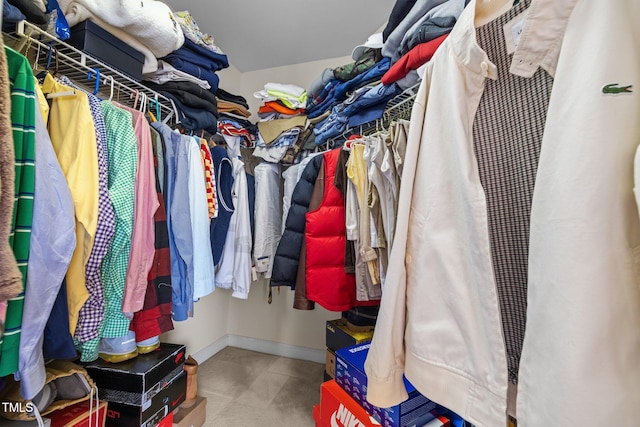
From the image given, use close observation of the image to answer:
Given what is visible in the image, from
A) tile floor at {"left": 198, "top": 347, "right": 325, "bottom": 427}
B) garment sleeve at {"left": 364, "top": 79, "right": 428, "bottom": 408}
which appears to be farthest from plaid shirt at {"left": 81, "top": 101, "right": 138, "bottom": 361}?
tile floor at {"left": 198, "top": 347, "right": 325, "bottom": 427}

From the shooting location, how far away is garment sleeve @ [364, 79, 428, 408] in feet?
1.64

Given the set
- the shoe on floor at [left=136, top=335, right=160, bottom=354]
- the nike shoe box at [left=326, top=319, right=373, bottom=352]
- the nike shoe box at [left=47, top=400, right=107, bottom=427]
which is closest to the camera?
the nike shoe box at [left=47, top=400, right=107, bottom=427]

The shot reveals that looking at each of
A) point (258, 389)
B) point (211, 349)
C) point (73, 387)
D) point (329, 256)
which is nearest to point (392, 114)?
point (329, 256)

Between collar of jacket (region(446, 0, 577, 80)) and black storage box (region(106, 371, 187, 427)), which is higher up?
collar of jacket (region(446, 0, 577, 80))

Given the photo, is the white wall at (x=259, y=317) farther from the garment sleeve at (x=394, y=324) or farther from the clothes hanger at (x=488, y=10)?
the clothes hanger at (x=488, y=10)

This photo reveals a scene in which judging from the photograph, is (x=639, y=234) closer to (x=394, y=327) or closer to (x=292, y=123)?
(x=394, y=327)

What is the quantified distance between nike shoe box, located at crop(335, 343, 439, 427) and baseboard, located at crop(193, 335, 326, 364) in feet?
3.36

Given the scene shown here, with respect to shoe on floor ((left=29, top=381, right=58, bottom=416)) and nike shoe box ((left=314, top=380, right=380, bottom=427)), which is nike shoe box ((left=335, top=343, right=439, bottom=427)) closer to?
nike shoe box ((left=314, top=380, right=380, bottom=427))

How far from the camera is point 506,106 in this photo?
0.45 metres

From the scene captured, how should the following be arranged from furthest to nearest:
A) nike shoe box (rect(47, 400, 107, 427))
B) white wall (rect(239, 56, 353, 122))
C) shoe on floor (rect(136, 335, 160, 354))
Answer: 1. white wall (rect(239, 56, 353, 122))
2. shoe on floor (rect(136, 335, 160, 354))
3. nike shoe box (rect(47, 400, 107, 427))

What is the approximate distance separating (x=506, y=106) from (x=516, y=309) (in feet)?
1.13

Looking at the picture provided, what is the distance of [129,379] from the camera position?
40.3 inches

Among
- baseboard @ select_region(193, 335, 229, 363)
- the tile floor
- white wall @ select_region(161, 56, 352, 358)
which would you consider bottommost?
the tile floor

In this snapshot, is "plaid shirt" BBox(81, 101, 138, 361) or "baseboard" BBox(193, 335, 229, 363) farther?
"baseboard" BBox(193, 335, 229, 363)
